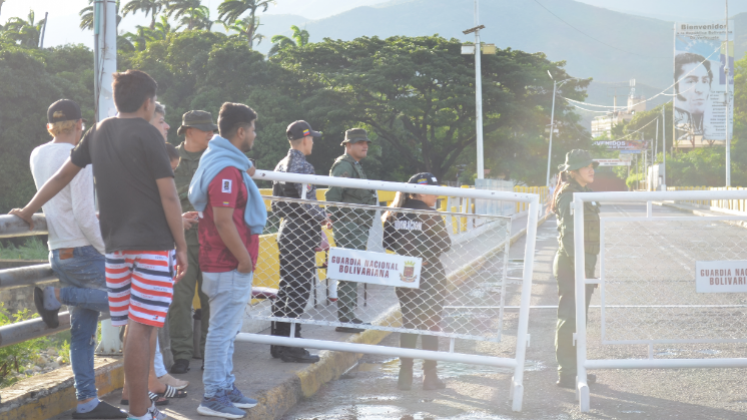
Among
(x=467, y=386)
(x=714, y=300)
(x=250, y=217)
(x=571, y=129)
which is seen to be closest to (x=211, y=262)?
(x=250, y=217)

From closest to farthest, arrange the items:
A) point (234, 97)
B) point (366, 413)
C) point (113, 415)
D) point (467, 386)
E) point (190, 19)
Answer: point (113, 415)
point (366, 413)
point (467, 386)
point (234, 97)
point (190, 19)

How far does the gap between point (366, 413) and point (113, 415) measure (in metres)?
1.52

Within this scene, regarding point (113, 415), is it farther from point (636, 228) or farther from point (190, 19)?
point (190, 19)

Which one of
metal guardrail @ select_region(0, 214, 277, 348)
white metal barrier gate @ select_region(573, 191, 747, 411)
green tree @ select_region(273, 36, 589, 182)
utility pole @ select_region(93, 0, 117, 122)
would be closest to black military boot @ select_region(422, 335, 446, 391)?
white metal barrier gate @ select_region(573, 191, 747, 411)

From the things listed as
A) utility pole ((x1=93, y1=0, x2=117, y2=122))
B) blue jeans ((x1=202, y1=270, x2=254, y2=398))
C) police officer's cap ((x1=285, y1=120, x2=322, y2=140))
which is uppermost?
utility pole ((x1=93, y1=0, x2=117, y2=122))

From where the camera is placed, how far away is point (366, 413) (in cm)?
457

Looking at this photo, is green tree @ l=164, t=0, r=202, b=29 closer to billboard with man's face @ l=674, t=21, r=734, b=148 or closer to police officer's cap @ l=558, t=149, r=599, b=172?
billboard with man's face @ l=674, t=21, r=734, b=148

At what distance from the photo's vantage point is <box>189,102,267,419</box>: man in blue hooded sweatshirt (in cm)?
395

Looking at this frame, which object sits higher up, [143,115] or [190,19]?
[190,19]

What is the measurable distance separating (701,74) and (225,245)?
218 ft

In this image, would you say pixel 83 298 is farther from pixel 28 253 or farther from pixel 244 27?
pixel 244 27

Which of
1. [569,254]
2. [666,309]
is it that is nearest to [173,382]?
[569,254]

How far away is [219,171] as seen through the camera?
3910 millimetres

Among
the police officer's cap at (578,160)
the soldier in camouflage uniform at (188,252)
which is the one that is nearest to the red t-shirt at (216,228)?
the soldier in camouflage uniform at (188,252)
